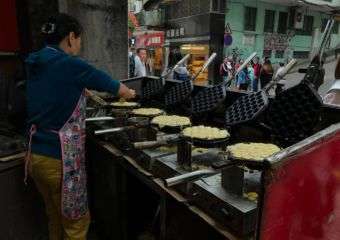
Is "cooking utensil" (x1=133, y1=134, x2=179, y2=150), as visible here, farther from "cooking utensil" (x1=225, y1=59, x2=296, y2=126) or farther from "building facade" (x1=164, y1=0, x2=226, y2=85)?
"building facade" (x1=164, y1=0, x2=226, y2=85)

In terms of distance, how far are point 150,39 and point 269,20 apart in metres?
7.42

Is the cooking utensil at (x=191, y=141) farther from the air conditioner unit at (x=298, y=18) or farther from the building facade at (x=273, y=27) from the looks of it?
the air conditioner unit at (x=298, y=18)

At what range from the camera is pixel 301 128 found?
2049 millimetres

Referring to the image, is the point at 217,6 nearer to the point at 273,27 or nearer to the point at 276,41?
the point at 273,27

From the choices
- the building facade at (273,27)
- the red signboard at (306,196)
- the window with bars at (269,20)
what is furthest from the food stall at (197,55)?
the red signboard at (306,196)

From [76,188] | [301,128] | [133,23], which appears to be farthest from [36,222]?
[133,23]

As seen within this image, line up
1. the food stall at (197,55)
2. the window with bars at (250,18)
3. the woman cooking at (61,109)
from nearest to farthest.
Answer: the woman cooking at (61,109) < the food stall at (197,55) < the window with bars at (250,18)

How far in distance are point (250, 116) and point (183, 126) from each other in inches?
19.5

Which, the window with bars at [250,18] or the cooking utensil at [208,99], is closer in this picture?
the cooking utensil at [208,99]

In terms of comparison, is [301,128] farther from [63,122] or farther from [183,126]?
[63,122]

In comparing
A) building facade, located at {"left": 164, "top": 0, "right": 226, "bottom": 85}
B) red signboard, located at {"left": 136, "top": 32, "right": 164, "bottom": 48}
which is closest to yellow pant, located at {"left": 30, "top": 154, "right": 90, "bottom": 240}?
building facade, located at {"left": 164, "top": 0, "right": 226, "bottom": 85}

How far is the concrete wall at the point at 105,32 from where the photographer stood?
12.8ft

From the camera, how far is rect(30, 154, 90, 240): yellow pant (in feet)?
7.25

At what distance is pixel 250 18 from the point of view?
1825 cm
